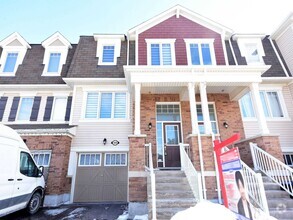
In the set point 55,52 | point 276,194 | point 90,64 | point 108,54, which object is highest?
point 55,52

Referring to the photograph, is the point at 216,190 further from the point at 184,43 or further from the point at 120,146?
the point at 184,43

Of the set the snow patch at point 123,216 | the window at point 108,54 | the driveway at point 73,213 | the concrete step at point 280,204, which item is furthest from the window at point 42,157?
the concrete step at point 280,204

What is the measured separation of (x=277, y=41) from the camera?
439 inches

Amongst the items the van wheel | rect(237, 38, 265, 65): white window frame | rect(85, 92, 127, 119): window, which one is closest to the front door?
rect(85, 92, 127, 119): window

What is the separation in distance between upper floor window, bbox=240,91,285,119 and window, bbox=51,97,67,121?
957 cm

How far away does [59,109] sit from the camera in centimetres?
959

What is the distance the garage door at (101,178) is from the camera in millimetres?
8016

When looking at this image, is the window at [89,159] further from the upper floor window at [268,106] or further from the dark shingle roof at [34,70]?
the upper floor window at [268,106]

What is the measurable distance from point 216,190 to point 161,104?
15.9 feet

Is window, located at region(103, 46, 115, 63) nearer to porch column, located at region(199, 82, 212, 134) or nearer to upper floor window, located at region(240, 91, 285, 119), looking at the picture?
porch column, located at region(199, 82, 212, 134)

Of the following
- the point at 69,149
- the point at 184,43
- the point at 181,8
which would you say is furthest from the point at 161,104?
the point at 181,8

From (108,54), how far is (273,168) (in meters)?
9.62

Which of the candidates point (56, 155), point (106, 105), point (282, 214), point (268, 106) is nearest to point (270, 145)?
point (282, 214)

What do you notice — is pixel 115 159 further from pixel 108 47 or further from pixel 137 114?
pixel 108 47
